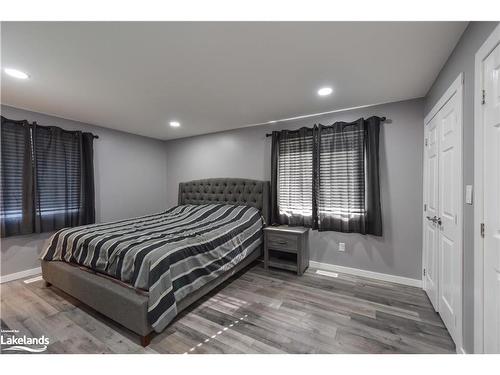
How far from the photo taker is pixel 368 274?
9.15ft

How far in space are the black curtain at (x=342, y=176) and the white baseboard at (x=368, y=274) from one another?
1.86 ft

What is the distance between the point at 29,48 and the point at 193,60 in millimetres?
1171

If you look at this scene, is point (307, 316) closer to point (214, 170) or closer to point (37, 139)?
point (214, 170)

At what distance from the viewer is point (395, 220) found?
8.63 feet

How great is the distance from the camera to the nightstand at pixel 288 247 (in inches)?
112

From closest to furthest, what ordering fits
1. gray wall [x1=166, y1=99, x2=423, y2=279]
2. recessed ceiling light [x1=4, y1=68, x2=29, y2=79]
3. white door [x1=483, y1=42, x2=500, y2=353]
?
white door [x1=483, y1=42, x2=500, y2=353]
recessed ceiling light [x1=4, y1=68, x2=29, y2=79]
gray wall [x1=166, y1=99, x2=423, y2=279]

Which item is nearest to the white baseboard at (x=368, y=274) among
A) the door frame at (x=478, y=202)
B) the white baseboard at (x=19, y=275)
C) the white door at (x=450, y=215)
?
the white door at (x=450, y=215)

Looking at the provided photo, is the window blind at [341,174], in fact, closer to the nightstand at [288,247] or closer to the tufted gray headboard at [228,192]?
the nightstand at [288,247]

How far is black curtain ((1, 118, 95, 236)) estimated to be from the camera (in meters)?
2.76

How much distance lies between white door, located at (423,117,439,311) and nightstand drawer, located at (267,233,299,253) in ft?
4.65

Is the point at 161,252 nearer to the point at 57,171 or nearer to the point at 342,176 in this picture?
the point at 342,176

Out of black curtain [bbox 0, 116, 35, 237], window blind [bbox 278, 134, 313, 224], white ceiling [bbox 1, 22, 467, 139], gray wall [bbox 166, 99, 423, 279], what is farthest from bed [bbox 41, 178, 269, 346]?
white ceiling [bbox 1, 22, 467, 139]

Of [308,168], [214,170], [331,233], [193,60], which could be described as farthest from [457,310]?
[214,170]

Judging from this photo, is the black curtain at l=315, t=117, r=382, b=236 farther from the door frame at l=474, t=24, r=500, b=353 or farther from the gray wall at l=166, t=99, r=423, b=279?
the door frame at l=474, t=24, r=500, b=353
